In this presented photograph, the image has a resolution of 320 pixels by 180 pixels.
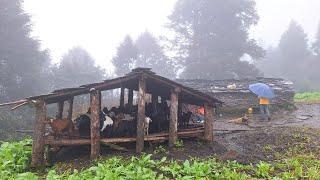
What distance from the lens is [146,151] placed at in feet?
44.5

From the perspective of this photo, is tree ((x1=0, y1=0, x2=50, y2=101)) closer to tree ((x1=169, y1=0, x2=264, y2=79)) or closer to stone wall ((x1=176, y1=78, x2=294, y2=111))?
stone wall ((x1=176, y1=78, x2=294, y2=111))

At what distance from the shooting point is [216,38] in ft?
151

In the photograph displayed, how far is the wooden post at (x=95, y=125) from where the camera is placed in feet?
43.9

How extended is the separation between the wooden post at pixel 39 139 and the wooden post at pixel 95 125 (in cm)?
179

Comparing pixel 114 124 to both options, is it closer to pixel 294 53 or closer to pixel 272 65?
pixel 294 53

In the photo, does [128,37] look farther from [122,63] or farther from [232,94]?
[232,94]

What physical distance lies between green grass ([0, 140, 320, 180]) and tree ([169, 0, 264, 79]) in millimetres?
31920

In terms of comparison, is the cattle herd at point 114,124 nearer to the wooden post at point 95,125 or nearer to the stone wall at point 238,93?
the wooden post at point 95,125

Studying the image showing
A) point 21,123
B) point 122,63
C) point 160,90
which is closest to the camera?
point 160,90

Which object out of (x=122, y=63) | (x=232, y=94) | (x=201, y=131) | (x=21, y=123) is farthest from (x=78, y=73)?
(x=201, y=131)

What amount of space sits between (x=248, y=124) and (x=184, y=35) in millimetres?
28760

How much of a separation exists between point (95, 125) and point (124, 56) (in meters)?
Answer: 43.2

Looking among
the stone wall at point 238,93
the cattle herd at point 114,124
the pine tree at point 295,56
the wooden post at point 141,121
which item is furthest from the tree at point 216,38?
the wooden post at point 141,121

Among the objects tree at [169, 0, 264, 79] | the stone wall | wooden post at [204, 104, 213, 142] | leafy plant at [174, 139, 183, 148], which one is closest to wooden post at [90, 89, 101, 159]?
leafy plant at [174, 139, 183, 148]
